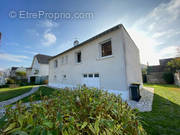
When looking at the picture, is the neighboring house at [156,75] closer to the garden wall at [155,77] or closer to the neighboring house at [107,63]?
the garden wall at [155,77]

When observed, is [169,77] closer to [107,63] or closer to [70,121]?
[107,63]

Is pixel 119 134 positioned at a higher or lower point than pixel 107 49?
lower

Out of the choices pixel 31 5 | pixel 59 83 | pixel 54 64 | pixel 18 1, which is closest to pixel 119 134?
pixel 31 5

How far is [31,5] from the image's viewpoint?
5363 millimetres

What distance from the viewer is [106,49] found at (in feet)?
21.7

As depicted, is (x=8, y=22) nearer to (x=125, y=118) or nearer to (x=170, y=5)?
(x=125, y=118)

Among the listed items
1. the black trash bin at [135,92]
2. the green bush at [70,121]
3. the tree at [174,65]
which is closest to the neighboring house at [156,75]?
the tree at [174,65]

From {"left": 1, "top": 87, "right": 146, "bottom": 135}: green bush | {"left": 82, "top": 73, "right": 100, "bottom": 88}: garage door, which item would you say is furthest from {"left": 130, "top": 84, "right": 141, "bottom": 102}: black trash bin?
{"left": 1, "top": 87, "right": 146, "bottom": 135}: green bush

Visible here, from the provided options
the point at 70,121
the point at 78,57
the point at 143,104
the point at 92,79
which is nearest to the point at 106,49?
the point at 92,79

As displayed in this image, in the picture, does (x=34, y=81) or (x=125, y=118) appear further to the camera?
(x=34, y=81)

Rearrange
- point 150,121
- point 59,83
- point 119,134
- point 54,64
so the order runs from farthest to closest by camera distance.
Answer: point 54,64 → point 59,83 → point 150,121 → point 119,134

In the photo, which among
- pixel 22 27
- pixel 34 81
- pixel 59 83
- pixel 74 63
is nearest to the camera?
pixel 22 27

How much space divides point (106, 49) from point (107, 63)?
142cm

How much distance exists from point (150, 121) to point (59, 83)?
11.6 m
